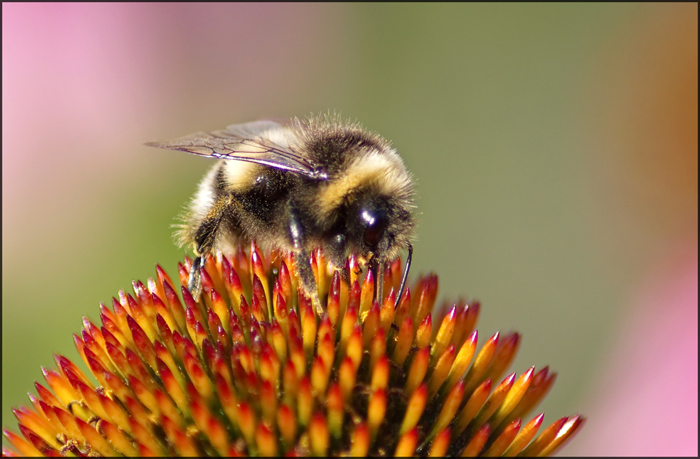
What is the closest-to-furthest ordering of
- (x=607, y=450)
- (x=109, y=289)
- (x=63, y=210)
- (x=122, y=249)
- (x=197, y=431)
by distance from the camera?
(x=197, y=431), (x=607, y=450), (x=109, y=289), (x=122, y=249), (x=63, y=210)

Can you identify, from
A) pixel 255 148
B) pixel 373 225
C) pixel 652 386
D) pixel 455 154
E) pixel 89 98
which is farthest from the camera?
pixel 455 154

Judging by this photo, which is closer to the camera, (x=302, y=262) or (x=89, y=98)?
(x=302, y=262)

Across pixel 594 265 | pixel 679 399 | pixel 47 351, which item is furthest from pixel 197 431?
pixel 594 265

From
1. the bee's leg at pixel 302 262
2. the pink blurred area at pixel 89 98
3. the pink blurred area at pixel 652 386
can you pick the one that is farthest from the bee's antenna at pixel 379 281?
the pink blurred area at pixel 89 98

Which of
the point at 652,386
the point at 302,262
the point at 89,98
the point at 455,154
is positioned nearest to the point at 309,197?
the point at 302,262

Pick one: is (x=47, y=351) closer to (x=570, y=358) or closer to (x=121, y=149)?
(x=121, y=149)

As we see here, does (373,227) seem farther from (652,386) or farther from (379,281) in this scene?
(652,386)
